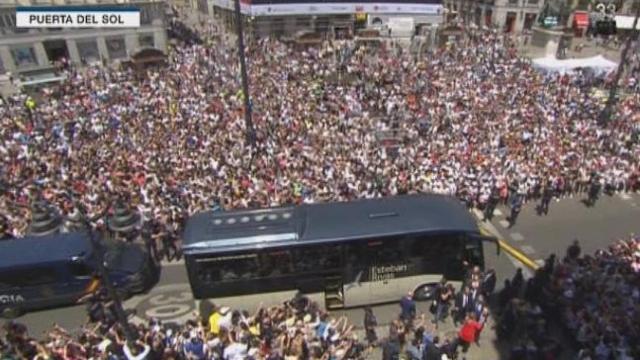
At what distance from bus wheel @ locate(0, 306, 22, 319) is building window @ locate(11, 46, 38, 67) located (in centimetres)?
3236

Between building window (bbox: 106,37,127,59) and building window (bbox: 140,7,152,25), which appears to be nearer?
building window (bbox: 140,7,152,25)

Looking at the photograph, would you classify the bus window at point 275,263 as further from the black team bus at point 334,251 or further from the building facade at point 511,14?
the building facade at point 511,14

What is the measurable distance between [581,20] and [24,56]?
5460 cm

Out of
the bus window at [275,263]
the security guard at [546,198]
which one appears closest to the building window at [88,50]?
the bus window at [275,263]

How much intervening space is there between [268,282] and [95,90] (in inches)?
860

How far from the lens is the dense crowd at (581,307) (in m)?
10.6

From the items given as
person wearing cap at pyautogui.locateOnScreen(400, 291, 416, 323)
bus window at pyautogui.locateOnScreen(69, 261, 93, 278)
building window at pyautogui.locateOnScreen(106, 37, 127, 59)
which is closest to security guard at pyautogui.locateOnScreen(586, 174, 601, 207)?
person wearing cap at pyautogui.locateOnScreen(400, 291, 416, 323)

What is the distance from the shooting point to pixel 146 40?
42.5 meters

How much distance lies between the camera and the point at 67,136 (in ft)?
75.0

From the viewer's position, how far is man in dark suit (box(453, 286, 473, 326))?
40.0 feet

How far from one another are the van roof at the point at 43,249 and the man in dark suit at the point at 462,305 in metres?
10.4

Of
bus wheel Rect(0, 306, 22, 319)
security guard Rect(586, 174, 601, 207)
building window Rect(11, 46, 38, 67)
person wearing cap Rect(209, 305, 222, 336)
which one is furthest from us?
building window Rect(11, 46, 38, 67)

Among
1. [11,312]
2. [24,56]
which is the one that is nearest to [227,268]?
[11,312]

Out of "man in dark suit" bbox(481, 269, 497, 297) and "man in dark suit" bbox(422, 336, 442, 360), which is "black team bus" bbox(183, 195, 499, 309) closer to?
"man in dark suit" bbox(481, 269, 497, 297)
